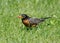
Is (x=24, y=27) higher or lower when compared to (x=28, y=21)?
lower

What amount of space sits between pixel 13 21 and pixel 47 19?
3.17 feet

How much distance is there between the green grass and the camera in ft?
25.2

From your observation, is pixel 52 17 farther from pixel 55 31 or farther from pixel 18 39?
pixel 18 39

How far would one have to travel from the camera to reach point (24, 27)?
8336mm

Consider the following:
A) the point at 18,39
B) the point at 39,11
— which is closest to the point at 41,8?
the point at 39,11

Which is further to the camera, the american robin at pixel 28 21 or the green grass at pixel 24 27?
the american robin at pixel 28 21

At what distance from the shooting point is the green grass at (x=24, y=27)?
7.70 metres

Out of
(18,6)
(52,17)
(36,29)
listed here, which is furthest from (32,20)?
(18,6)

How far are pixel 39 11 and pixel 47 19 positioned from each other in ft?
2.42

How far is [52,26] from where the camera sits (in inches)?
330

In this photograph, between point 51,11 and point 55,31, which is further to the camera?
point 51,11

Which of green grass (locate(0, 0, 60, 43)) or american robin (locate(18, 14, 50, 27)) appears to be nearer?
green grass (locate(0, 0, 60, 43))

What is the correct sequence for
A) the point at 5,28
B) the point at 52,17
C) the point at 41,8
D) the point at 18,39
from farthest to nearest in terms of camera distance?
the point at 41,8, the point at 52,17, the point at 5,28, the point at 18,39

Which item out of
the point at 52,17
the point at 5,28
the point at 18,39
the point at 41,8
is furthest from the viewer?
the point at 41,8
